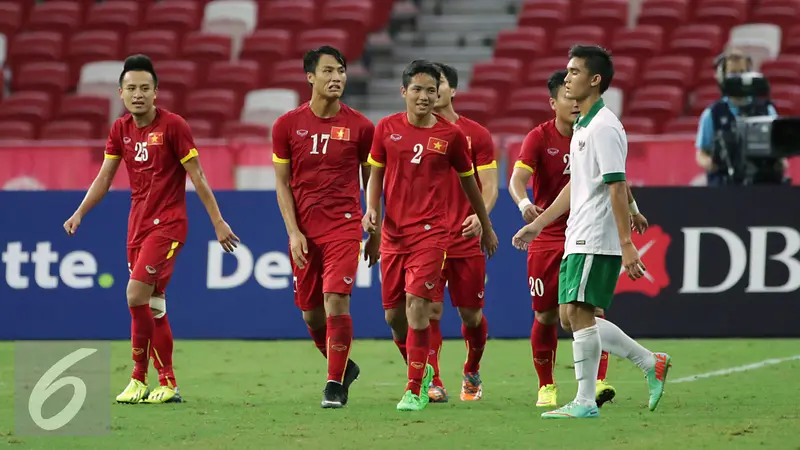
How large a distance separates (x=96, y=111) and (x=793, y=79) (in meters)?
9.59

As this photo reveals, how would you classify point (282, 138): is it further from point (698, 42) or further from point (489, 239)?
point (698, 42)

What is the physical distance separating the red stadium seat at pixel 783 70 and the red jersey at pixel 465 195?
989 cm

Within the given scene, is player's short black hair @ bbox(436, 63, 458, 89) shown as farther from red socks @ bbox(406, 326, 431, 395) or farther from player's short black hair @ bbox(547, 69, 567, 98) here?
red socks @ bbox(406, 326, 431, 395)

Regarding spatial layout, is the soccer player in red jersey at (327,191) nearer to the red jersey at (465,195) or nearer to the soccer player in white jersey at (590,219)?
the red jersey at (465,195)

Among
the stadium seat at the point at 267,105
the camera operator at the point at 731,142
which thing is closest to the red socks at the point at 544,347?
the camera operator at the point at 731,142

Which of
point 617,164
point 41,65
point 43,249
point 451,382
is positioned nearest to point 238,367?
point 451,382

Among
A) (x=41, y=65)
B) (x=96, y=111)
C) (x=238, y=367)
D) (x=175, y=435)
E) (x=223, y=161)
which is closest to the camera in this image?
(x=175, y=435)

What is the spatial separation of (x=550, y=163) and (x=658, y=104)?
384 inches

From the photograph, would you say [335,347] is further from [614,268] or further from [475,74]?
[475,74]

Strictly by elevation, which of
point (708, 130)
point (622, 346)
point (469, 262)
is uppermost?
point (708, 130)

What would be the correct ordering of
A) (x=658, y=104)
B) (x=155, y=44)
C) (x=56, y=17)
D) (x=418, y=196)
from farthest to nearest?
(x=56, y=17)
(x=155, y=44)
(x=658, y=104)
(x=418, y=196)

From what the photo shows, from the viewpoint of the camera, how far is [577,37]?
771 inches

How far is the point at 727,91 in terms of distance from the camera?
12.9m

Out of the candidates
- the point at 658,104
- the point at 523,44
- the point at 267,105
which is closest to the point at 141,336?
the point at 658,104
